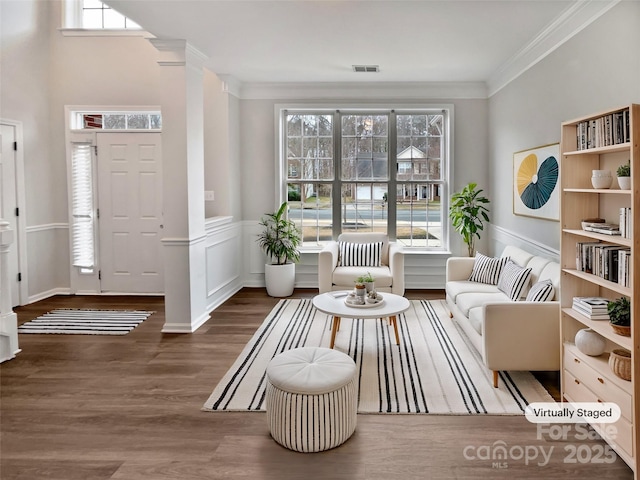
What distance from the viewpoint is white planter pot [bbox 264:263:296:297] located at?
6.21 meters

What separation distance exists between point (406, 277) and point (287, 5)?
13.3 ft

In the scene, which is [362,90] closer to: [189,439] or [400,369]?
[400,369]

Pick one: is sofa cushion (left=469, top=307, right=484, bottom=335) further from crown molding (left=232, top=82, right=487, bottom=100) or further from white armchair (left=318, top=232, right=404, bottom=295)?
crown molding (left=232, top=82, right=487, bottom=100)

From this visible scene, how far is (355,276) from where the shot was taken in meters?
5.41

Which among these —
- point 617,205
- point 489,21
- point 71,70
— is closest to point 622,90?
point 617,205

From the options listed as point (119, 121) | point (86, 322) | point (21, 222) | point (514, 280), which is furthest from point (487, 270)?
point (21, 222)

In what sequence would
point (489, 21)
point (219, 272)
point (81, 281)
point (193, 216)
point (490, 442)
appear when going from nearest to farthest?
point (490, 442) → point (489, 21) → point (193, 216) → point (219, 272) → point (81, 281)

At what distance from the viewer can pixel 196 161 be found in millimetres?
4840

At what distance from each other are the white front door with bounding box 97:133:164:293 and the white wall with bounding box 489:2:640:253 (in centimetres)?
418

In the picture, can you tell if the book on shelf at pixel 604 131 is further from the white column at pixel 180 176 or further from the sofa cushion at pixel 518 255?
the white column at pixel 180 176

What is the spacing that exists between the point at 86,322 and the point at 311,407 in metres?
3.45

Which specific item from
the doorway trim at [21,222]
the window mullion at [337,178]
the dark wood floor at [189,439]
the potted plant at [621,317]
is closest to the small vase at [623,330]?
the potted plant at [621,317]

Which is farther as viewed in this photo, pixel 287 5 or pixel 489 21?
pixel 489 21

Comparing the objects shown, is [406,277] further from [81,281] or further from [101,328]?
[81,281]
